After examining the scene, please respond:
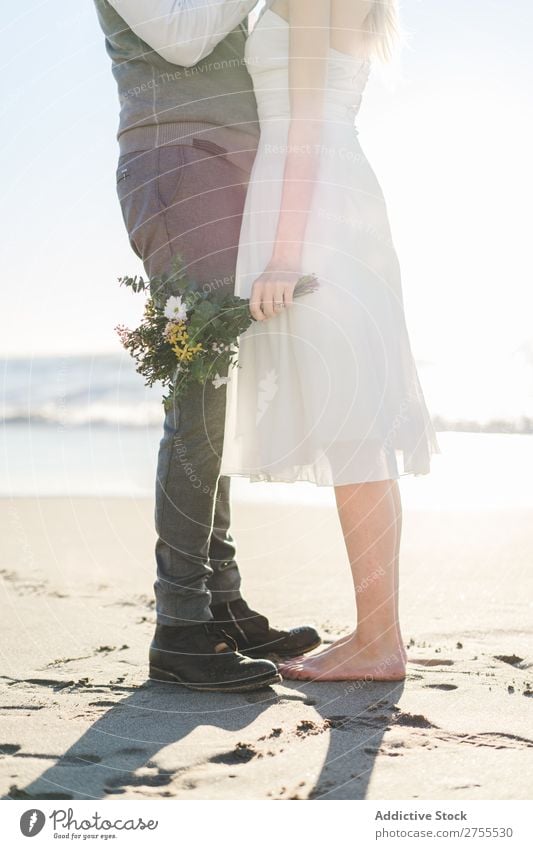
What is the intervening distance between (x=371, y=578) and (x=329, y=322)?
875 mm

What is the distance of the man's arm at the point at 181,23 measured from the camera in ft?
9.64

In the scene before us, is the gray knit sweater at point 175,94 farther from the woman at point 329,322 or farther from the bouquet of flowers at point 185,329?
the bouquet of flowers at point 185,329

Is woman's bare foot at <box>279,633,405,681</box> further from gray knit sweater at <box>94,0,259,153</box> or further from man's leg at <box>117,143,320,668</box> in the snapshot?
gray knit sweater at <box>94,0,259,153</box>

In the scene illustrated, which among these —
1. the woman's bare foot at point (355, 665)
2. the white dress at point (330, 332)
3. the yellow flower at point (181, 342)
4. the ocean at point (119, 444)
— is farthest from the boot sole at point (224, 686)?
the ocean at point (119, 444)

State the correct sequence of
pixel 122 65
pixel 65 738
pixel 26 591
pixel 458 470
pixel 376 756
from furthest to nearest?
Answer: 1. pixel 458 470
2. pixel 26 591
3. pixel 122 65
4. pixel 65 738
5. pixel 376 756

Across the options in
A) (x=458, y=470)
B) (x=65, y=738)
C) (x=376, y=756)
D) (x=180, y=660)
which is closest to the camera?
(x=376, y=756)

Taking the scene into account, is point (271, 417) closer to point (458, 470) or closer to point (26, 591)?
point (26, 591)

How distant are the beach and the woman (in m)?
0.36

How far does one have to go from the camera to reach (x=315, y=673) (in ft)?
10.0

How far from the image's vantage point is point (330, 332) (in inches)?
119

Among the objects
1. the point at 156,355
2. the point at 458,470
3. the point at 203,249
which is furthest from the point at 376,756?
the point at 458,470

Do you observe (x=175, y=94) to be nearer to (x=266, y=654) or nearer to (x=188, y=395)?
(x=188, y=395)

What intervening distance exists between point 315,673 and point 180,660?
46 cm

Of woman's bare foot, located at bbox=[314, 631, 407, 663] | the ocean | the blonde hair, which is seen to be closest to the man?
woman's bare foot, located at bbox=[314, 631, 407, 663]
